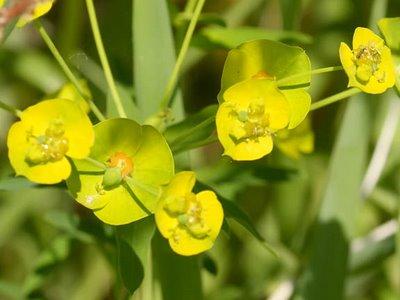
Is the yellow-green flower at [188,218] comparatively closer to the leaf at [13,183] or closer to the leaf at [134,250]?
the leaf at [134,250]

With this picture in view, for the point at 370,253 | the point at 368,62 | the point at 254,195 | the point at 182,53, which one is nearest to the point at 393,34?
the point at 368,62

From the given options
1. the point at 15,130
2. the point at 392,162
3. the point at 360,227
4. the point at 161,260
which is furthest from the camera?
the point at 360,227

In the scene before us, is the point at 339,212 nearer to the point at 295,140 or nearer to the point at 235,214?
the point at 295,140

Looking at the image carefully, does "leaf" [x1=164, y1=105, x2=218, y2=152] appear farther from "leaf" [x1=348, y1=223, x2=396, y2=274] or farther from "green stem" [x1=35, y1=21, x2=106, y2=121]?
"leaf" [x1=348, y1=223, x2=396, y2=274]

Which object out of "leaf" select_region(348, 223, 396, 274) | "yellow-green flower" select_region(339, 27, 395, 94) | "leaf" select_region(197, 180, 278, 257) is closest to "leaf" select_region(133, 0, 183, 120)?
"leaf" select_region(197, 180, 278, 257)

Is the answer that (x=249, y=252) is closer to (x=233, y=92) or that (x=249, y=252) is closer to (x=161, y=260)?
(x=161, y=260)

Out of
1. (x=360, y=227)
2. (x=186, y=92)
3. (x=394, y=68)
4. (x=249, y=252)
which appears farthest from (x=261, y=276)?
(x=394, y=68)
